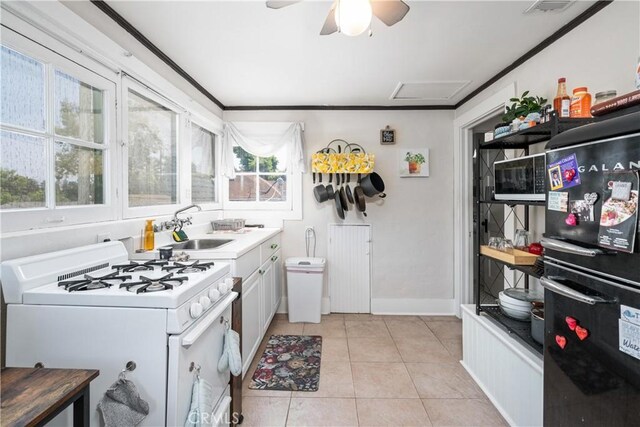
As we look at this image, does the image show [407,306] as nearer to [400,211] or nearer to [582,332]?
[400,211]

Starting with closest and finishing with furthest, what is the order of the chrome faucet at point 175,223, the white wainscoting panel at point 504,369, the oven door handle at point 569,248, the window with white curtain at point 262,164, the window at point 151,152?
the oven door handle at point 569,248 → the white wainscoting panel at point 504,369 → the window at point 151,152 → the chrome faucet at point 175,223 → the window with white curtain at point 262,164

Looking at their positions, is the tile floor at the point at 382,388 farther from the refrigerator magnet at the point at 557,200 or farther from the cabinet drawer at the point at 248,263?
the refrigerator magnet at the point at 557,200

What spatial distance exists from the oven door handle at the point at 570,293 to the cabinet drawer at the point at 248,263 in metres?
1.59

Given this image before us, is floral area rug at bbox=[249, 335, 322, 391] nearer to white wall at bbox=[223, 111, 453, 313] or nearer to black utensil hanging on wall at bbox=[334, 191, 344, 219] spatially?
white wall at bbox=[223, 111, 453, 313]

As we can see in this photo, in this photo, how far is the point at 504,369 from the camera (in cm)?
175

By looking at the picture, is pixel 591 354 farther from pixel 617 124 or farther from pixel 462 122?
pixel 462 122

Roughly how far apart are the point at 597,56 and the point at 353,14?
1.46 m

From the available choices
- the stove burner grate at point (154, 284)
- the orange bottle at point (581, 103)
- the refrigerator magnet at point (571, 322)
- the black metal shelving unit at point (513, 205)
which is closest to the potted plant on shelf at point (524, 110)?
the black metal shelving unit at point (513, 205)

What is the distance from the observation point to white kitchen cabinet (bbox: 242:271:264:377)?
2027 millimetres

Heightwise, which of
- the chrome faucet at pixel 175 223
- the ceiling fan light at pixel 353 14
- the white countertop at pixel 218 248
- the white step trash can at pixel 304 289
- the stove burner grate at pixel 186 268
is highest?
the ceiling fan light at pixel 353 14

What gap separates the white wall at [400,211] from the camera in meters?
3.36

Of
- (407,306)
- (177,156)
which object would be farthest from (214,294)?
(407,306)

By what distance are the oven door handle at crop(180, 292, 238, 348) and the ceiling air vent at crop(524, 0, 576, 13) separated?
7.41 feet

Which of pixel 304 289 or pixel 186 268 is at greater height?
pixel 186 268
